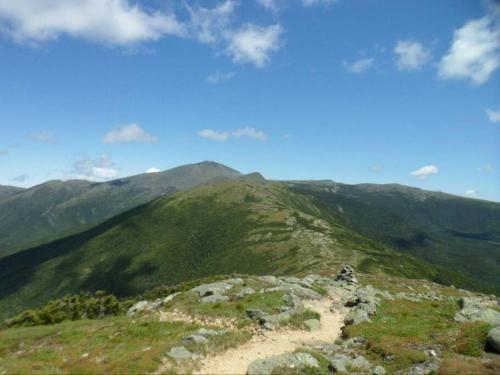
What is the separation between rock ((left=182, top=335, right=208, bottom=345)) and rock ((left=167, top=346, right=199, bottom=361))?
1383mm

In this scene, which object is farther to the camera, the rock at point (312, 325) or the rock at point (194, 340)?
the rock at point (312, 325)

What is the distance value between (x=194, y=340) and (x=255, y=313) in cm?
1027

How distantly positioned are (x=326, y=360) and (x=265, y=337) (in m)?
7.13

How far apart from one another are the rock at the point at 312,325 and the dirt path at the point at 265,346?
444 mm

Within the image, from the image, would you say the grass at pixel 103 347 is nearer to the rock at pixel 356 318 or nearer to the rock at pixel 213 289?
the rock at pixel 213 289

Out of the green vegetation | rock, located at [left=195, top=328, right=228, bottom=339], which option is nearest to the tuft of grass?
rock, located at [left=195, top=328, right=228, bottom=339]

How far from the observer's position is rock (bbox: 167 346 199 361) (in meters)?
28.5

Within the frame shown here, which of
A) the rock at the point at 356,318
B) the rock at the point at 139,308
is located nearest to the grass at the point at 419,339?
the rock at the point at 356,318

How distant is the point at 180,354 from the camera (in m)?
29.0

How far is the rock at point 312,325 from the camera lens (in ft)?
132

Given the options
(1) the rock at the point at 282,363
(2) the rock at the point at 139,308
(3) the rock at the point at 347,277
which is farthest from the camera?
(3) the rock at the point at 347,277

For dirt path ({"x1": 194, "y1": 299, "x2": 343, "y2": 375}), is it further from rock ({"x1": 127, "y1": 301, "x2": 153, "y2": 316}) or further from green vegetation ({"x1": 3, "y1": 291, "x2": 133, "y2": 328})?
green vegetation ({"x1": 3, "y1": 291, "x2": 133, "y2": 328})

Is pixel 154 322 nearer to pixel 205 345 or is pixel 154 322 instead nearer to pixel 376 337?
pixel 205 345

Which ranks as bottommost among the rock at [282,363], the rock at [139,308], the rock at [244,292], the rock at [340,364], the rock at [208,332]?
the rock at [139,308]
